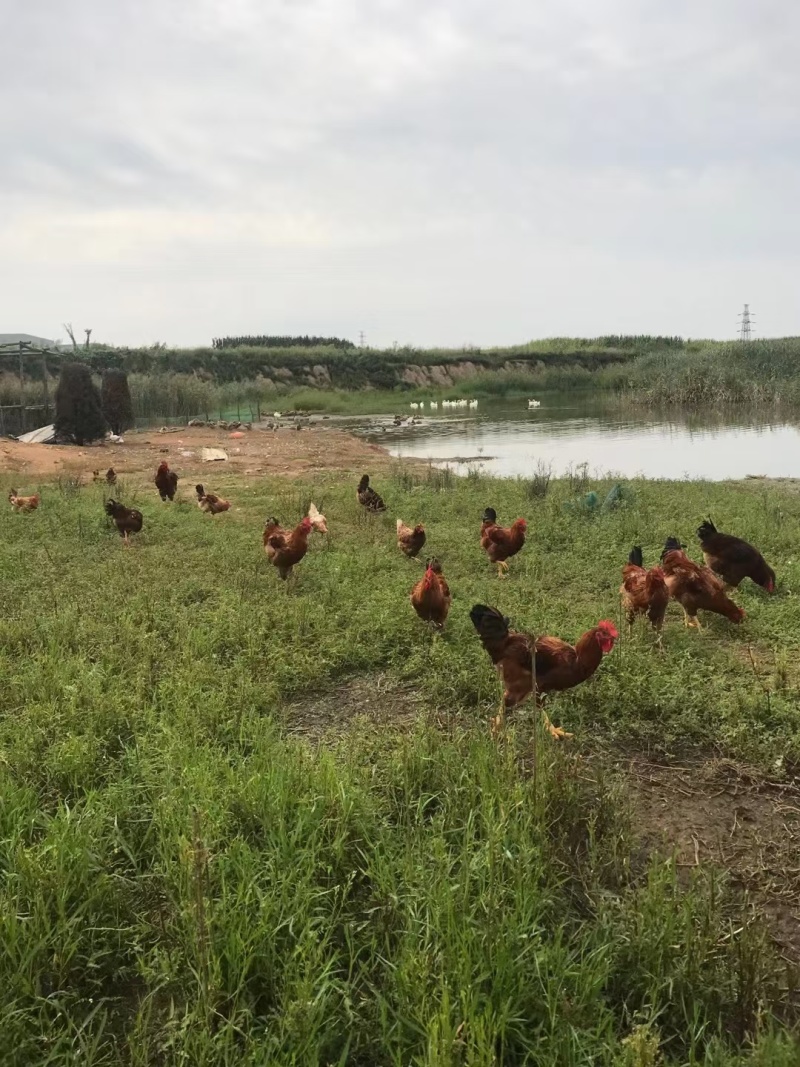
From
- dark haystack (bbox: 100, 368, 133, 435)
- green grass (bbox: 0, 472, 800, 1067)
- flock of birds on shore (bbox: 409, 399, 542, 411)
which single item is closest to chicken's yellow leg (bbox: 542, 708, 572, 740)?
green grass (bbox: 0, 472, 800, 1067)

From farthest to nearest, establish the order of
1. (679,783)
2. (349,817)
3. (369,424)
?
(369,424)
(679,783)
(349,817)

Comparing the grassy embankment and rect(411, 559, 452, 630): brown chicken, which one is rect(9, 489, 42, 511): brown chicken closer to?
rect(411, 559, 452, 630): brown chicken

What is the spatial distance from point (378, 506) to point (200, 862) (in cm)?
803

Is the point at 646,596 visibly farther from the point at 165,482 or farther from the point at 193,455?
the point at 193,455

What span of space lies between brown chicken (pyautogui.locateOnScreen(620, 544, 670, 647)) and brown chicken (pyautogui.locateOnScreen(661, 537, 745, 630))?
108mm

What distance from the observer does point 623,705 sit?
4289 millimetres

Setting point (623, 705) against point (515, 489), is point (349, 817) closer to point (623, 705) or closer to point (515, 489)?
point (623, 705)

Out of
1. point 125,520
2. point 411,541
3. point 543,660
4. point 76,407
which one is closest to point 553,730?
point 543,660

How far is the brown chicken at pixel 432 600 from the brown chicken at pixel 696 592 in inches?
69.8

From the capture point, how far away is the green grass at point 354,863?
6.94 feet

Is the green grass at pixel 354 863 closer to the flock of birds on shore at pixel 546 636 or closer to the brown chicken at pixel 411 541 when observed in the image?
the flock of birds on shore at pixel 546 636

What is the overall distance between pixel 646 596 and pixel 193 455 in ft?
48.5

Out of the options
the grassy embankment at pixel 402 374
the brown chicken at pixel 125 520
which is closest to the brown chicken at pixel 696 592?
the brown chicken at pixel 125 520

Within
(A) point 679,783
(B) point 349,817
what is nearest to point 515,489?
(A) point 679,783
